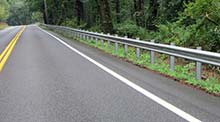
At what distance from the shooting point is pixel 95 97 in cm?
771

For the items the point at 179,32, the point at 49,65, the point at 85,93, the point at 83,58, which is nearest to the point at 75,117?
the point at 85,93

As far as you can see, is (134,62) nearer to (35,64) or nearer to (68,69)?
(68,69)

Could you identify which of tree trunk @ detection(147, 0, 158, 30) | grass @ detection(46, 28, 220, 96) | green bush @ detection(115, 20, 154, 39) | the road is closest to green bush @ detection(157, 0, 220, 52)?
grass @ detection(46, 28, 220, 96)

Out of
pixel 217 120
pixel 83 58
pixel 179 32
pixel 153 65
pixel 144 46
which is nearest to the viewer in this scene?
pixel 217 120

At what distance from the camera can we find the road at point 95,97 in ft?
20.3

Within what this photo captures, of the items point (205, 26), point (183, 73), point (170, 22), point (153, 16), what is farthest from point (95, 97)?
point (153, 16)

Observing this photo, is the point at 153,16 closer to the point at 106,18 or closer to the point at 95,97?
the point at 106,18

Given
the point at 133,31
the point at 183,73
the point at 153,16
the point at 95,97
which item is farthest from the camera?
the point at 153,16

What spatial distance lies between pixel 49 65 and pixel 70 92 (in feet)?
16.9

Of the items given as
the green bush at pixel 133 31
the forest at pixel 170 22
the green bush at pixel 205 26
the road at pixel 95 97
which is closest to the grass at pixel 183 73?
the road at pixel 95 97

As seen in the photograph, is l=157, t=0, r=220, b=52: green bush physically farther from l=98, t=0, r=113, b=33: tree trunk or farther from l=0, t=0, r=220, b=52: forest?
l=98, t=0, r=113, b=33: tree trunk

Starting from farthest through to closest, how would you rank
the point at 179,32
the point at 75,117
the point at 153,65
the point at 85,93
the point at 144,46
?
the point at 179,32 < the point at 144,46 < the point at 153,65 < the point at 85,93 < the point at 75,117

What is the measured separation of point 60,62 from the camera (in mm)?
14000

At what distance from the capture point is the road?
6195 mm
